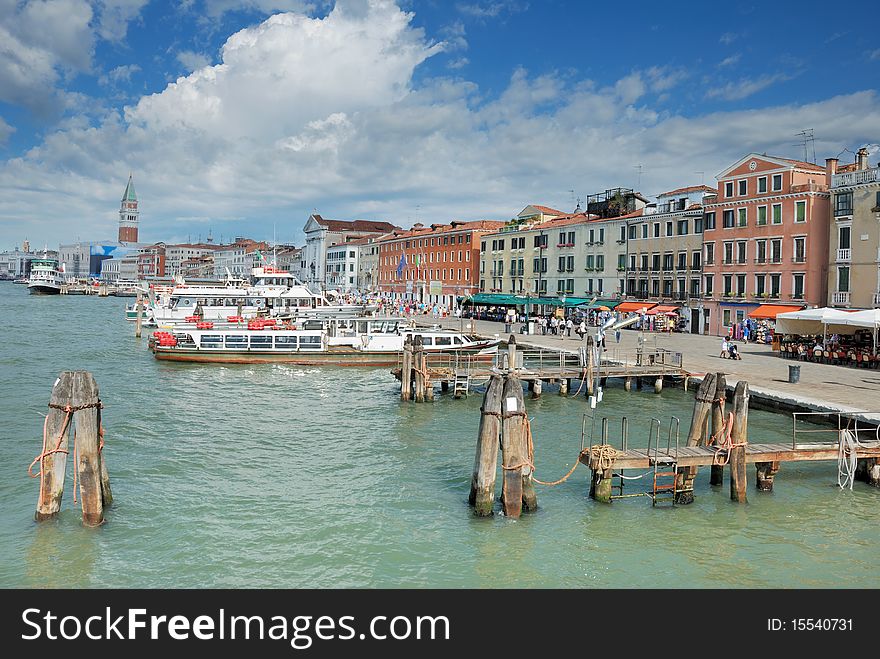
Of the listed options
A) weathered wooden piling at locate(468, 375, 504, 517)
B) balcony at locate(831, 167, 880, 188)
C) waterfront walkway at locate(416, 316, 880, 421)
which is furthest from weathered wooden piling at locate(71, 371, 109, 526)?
balcony at locate(831, 167, 880, 188)

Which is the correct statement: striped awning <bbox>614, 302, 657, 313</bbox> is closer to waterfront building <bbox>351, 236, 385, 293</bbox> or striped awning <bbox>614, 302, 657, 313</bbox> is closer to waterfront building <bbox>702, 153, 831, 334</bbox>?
waterfront building <bbox>702, 153, 831, 334</bbox>

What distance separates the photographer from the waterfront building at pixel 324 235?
135 meters

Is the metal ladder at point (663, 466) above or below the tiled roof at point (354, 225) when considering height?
below

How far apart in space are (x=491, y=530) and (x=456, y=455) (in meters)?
6.42

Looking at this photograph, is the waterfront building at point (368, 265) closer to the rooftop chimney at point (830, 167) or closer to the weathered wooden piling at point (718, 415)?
the rooftop chimney at point (830, 167)

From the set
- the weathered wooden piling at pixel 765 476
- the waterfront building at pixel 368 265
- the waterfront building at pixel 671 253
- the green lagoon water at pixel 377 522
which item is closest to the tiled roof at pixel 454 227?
the waterfront building at pixel 368 265

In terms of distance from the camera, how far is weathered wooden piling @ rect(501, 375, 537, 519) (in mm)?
14047

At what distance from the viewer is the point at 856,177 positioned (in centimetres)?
4100

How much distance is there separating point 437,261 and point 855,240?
180ft

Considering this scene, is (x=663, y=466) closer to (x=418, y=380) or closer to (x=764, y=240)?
(x=418, y=380)

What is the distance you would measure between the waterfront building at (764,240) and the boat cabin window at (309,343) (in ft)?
86.2
